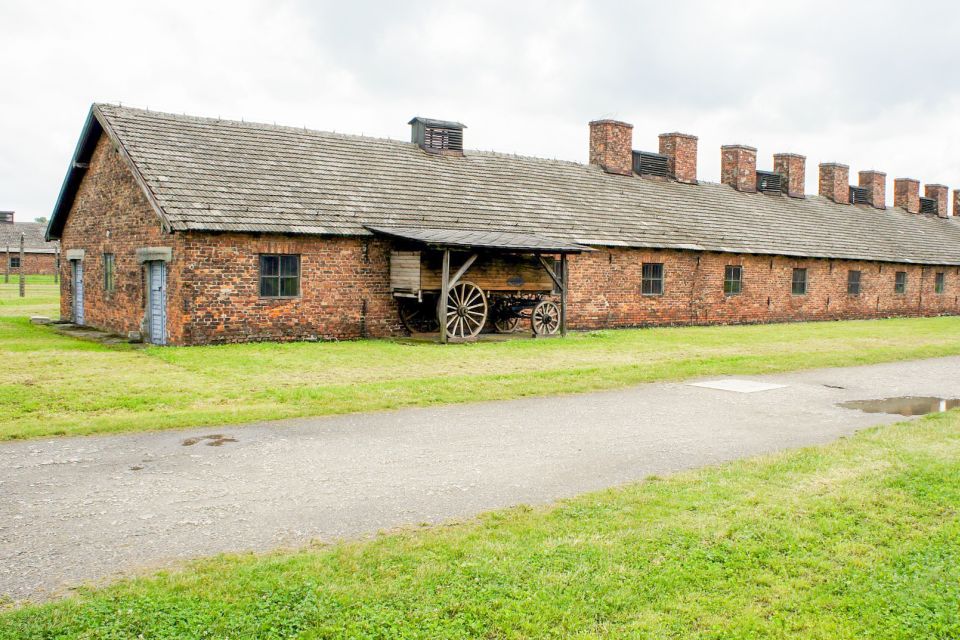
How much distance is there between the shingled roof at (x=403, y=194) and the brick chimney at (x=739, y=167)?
1.23m

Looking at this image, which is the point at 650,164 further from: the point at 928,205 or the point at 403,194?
the point at 928,205

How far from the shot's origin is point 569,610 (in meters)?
4.14

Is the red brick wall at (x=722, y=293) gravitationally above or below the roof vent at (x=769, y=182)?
below

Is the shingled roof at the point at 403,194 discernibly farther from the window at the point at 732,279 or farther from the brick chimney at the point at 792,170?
the brick chimney at the point at 792,170

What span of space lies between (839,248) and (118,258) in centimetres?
2569

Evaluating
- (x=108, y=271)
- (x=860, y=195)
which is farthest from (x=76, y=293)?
(x=860, y=195)

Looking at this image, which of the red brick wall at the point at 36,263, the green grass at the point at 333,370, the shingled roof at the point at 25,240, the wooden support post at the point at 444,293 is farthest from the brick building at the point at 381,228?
the red brick wall at the point at 36,263

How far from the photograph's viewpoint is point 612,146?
1140 inches

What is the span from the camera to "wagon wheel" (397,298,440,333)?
770 inches

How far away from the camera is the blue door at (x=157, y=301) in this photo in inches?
692

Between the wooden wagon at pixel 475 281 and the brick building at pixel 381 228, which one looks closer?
the brick building at pixel 381 228

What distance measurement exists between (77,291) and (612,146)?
18557 mm

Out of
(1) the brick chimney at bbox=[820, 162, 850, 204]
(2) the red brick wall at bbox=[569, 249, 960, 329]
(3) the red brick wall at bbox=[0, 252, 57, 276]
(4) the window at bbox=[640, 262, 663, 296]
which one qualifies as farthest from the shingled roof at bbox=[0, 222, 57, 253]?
(1) the brick chimney at bbox=[820, 162, 850, 204]

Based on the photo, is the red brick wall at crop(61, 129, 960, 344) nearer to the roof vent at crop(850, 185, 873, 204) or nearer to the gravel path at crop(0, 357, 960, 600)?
the gravel path at crop(0, 357, 960, 600)
